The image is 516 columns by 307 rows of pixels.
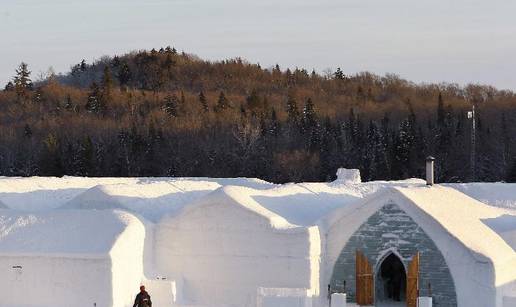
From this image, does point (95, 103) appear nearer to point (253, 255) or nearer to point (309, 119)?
point (309, 119)

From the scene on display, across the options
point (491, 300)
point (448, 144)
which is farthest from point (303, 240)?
point (448, 144)

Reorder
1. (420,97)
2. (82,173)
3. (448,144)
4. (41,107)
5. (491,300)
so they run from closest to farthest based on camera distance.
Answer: (491,300), (82,173), (448,144), (41,107), (420,97)

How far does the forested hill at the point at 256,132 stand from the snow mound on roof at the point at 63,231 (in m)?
40.9

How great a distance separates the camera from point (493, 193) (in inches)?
1211

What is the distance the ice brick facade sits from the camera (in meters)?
22.4

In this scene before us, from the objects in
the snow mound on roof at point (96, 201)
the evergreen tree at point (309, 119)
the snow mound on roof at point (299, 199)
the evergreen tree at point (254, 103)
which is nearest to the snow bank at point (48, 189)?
the snow mound on roof at point (96, 201)

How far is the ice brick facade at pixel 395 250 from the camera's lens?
22406 mm

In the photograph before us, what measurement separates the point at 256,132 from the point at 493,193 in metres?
46.4

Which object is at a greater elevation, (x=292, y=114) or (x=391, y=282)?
(x=292, y=114)

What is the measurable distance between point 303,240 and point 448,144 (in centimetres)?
5159

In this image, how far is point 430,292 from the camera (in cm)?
2242

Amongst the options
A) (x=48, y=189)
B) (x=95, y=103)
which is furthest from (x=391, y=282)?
(x=95, y=103)

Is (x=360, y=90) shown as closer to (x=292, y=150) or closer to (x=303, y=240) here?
(x=292, y=150)

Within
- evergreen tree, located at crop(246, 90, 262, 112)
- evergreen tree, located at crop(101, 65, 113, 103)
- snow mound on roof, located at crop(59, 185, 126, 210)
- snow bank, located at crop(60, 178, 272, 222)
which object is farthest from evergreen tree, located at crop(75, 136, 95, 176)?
snow mound on roof, located at crop(59, 185, 126, 210)
